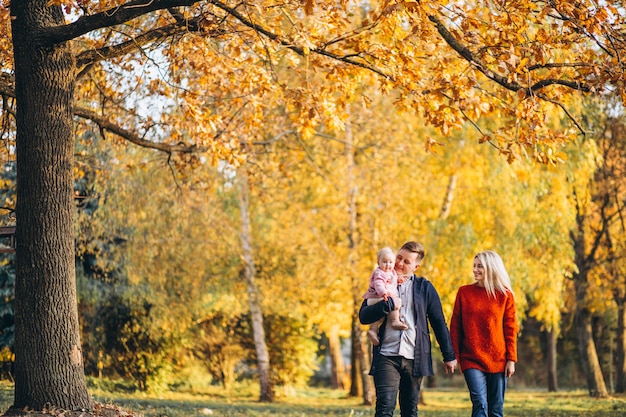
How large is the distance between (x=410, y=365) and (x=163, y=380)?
1830cm

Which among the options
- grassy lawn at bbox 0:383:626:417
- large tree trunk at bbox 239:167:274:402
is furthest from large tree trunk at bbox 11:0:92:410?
large tree trunk at bbox 239:167:274:402

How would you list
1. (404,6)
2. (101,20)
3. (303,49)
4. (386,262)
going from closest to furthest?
(386,262) < (404,6) < (101,20) < (303,49)

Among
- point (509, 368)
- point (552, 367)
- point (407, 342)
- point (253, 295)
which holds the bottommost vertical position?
point (552, 367)

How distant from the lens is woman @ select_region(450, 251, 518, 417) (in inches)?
297

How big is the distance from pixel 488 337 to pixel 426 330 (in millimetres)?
804

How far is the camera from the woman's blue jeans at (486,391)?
749 cm

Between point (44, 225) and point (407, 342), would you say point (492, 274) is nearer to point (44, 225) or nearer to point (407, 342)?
point (407, 342)

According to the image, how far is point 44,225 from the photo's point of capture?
346 inches

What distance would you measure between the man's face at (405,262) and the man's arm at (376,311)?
0.36 meters

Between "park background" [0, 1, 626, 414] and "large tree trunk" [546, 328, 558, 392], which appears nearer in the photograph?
"park background" [0, 1, 626, 414]

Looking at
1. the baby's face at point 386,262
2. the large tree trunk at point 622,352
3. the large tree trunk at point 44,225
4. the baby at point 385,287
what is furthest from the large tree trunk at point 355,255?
the baby's face at point 386,262

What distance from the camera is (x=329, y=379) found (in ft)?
130

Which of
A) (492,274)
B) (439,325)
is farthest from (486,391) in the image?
(492,274)

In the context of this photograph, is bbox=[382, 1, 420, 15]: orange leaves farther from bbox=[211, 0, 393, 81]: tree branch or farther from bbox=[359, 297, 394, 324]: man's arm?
bbox=[359, 297, 394, 324]: man's arm
